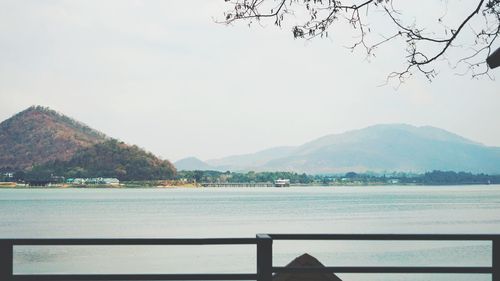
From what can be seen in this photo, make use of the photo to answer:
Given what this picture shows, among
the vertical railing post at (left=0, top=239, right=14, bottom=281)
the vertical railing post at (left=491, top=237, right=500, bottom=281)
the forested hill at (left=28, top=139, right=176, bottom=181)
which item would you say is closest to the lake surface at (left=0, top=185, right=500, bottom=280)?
the vertical railing post at (left=491, top=237, right=500, bottom=281)

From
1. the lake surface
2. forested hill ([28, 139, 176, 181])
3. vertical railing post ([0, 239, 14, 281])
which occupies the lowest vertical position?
the lake surface

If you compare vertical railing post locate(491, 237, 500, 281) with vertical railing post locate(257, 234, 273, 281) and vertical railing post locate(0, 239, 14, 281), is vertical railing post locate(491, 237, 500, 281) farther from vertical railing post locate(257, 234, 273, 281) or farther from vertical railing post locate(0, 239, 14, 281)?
vertical railing post locate(0, 239, 14, 281)

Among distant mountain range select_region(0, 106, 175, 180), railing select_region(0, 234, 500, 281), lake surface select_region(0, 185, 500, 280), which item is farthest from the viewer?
distant mountain range select_region(0, 106, 175, 180)

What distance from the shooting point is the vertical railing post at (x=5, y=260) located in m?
5.99

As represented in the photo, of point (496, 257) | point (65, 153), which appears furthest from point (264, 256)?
point (65, 153)

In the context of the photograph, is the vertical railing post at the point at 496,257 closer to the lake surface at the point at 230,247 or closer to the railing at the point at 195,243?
the railing at the point at 195,243

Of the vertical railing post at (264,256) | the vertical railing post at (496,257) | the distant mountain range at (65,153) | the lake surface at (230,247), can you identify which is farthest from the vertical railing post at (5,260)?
the distant mountain range at (65,153)

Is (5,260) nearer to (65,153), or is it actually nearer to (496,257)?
(496,257)

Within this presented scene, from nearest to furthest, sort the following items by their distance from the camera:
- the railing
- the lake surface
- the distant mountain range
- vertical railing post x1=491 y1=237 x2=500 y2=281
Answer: the railing
vertical railing post x1=491 y1=237 x2=500 y2=281
the lake surface
the distant mountain range

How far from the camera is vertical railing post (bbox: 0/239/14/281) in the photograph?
5988 millimetres

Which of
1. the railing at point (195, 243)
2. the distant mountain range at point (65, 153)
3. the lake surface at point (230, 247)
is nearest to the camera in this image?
the railing at point (195, 243)

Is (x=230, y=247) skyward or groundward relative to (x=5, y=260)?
groundward

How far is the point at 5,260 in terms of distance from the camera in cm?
600

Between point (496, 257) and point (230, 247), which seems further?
point (230, 247)
